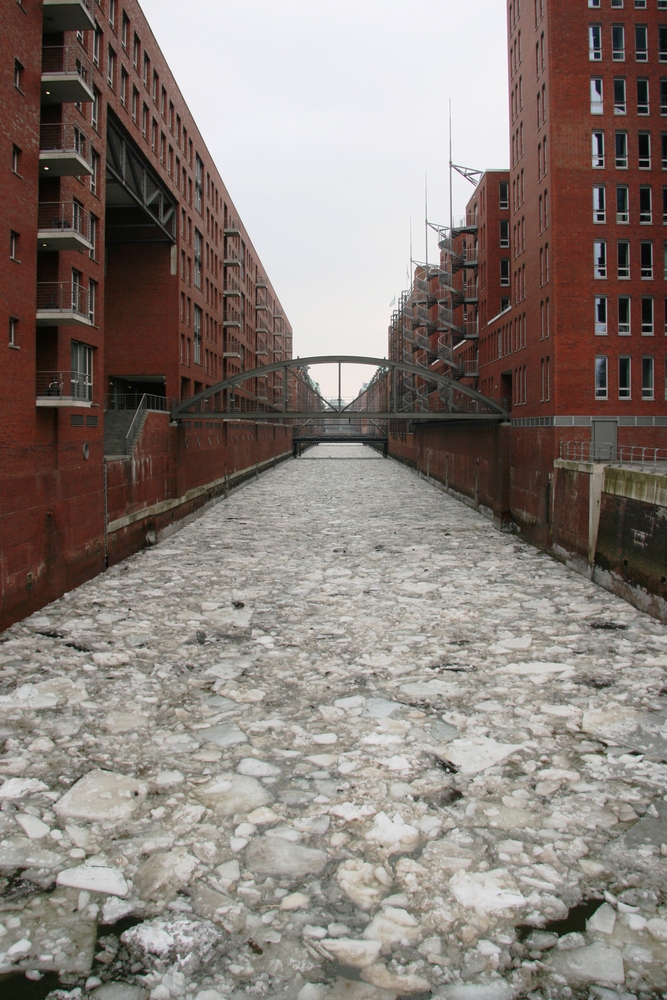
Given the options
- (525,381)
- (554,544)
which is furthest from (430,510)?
(554,544)

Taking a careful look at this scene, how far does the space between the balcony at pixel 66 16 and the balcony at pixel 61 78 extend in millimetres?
388

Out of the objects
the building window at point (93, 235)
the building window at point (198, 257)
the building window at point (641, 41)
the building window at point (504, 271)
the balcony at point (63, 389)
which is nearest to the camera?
the balcony at point (63, 389)

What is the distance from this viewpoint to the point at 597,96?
23.8m

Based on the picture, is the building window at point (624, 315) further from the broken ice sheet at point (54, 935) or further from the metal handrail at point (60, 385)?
the broken ice sheet at point (54, 935)

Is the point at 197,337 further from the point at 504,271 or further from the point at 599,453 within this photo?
the point at 599,453

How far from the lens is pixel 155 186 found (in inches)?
1099

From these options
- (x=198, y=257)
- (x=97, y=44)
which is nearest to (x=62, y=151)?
(x=97, y=44)

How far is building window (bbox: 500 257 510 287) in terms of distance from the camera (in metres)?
38.7

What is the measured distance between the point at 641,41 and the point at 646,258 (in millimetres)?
6933

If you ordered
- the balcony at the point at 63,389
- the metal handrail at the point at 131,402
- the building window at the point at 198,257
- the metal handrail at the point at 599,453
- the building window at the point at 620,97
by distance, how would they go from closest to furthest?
the balcony at the point at 63,389 < the metal handrail at the point at 599,453 < the building window at the point at 620,97 < the metal handrail at the point at 131,402 < the building window at the point at 198,257

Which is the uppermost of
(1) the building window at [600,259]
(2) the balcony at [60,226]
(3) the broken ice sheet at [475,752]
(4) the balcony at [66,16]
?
(4) the balcony at [66,16]

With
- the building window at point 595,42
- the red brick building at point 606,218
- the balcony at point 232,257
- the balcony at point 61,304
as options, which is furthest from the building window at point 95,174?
the balcony at point 232,257

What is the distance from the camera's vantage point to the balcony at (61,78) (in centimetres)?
1570

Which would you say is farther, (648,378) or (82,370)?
(648,378)
